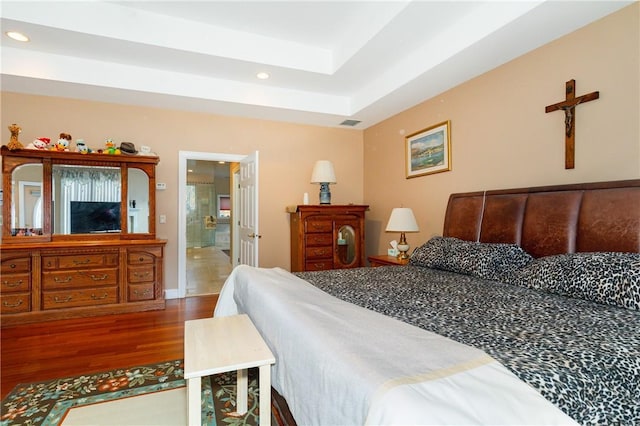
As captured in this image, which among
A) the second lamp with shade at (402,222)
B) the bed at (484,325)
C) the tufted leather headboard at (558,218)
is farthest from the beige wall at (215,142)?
the tufted leather headboard at (558,218)

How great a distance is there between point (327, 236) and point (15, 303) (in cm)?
351

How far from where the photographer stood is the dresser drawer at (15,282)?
334 centimetres

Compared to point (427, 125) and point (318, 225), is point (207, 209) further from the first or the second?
point (427, 125)

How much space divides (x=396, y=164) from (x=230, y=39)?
260cm

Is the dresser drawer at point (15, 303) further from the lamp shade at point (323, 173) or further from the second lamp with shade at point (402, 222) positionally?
the second lamp with shade at point (402, 222)

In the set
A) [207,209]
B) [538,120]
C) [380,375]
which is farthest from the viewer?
[207,209]

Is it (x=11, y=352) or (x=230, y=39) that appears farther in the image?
(x=230, y=39)

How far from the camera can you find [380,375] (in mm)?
855

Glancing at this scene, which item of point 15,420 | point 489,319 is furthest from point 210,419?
point 489,319

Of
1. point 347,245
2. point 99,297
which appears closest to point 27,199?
point 99,297

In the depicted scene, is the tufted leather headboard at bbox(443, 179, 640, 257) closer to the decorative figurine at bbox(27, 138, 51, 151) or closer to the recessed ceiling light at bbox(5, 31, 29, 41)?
the recessed ceiling light at bbox(5, 31, 29, 41)

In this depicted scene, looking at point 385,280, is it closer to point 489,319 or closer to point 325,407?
point 489,319

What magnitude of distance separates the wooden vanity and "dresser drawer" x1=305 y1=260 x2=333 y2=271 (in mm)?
1835

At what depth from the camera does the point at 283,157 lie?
16.3 ft
